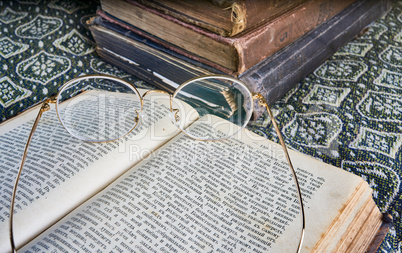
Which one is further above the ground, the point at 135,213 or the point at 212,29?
the point at 212,29

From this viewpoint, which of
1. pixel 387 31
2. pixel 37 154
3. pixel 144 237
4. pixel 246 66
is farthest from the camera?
pixel 387 31

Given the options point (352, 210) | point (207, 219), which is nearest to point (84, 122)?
point (207, 219)

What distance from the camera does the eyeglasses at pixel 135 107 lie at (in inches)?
24.7

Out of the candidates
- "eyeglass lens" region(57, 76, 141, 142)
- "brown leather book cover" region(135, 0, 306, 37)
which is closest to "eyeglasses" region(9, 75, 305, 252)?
"eyeglass lens" region(57, 76, 141, 142)

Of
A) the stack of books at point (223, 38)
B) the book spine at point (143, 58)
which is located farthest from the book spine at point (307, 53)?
the book spine at point (143, 58)

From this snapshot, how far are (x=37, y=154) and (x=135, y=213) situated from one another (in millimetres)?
216

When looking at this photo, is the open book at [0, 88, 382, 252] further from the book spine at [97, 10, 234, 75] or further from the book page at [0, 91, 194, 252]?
the book spine at [97, 10, 234, 75]

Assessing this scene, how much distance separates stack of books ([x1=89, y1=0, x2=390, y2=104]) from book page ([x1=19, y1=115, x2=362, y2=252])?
0.65 feet

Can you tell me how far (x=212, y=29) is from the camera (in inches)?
25.5

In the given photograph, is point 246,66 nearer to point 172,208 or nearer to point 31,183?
point 172,208

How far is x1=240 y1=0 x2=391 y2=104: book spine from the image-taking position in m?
0.71

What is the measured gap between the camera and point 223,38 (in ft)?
2.09

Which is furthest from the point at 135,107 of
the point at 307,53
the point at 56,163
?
the point at 307,53

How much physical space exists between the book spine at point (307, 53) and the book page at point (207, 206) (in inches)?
7.1
